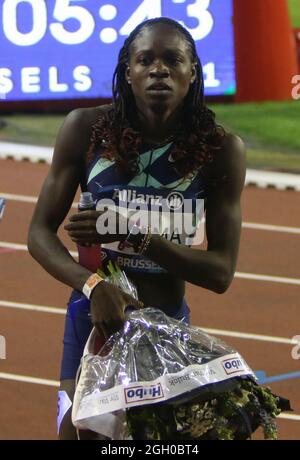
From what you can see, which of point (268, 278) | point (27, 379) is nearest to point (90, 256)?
point (27, 379)

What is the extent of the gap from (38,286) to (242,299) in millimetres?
1313

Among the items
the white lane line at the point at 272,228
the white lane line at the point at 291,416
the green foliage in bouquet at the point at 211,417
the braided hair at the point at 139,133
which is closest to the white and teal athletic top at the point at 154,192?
the braided hair at the point at 139,133

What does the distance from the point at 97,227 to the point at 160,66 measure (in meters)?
0.51

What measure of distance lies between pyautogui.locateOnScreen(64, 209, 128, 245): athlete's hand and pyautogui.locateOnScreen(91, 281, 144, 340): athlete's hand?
0.46 ft

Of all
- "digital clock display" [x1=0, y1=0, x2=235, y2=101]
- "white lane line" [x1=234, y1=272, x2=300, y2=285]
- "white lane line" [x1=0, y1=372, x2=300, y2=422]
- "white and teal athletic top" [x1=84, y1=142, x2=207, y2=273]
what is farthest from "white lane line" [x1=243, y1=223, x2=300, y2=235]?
"white and teal athletic top" [x1=84, y1=142, x2=207, y2=273]

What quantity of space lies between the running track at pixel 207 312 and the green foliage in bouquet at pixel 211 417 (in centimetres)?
217

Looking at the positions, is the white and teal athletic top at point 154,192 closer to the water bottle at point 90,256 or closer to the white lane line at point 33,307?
the water bottle at point 90,256

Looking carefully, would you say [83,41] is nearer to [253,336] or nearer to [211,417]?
[253,336]

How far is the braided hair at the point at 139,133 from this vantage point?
356cm

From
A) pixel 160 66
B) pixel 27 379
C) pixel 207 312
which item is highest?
pixel 160 66

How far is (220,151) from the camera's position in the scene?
3.62 metres

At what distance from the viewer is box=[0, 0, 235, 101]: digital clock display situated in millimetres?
10969

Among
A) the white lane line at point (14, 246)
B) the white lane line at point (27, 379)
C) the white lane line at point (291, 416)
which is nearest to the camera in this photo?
the white lane line at point (291, 416)

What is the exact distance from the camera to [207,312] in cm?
745
